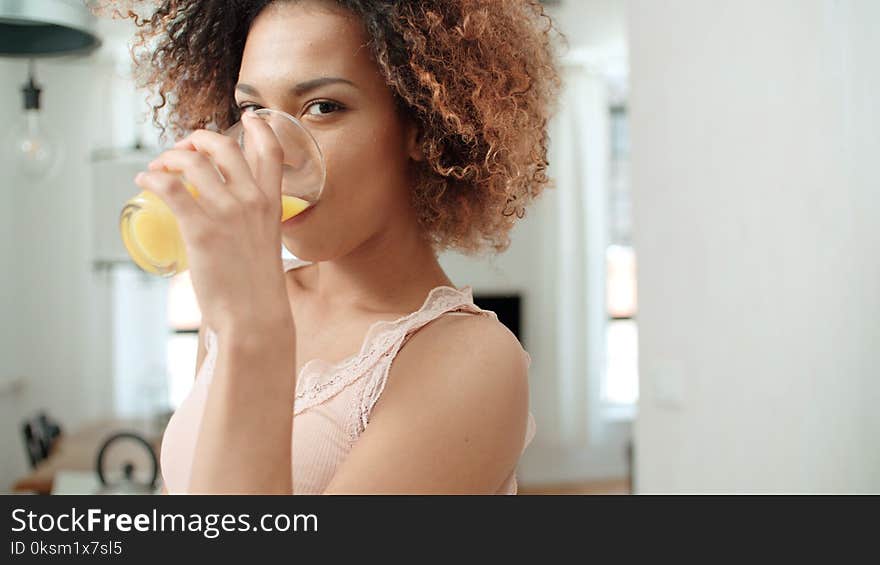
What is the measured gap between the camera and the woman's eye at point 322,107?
0.78 m

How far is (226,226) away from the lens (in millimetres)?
611

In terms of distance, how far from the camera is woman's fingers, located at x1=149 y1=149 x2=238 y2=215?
1.99 ft

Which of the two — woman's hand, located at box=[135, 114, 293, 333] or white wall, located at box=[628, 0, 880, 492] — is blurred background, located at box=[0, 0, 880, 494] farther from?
woman's hand, located at box=[135, 114, 293, 333]

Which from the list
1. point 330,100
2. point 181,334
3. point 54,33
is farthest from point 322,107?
point 181,334

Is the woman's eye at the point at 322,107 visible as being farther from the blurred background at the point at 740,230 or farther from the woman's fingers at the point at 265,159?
the blurred background at the point at 740,230

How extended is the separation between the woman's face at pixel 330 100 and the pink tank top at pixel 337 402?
0.31 feet

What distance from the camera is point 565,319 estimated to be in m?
5.61

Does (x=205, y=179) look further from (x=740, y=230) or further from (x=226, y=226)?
(x=740, y=230)

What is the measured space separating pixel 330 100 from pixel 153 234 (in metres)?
0.19

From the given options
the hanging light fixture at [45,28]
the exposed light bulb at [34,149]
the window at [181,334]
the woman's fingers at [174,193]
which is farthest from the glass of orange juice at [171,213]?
the window at [181,334]

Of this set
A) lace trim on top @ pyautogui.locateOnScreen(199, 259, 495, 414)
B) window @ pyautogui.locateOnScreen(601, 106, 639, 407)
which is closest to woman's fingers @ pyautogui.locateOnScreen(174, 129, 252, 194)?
lace trim on top @ pyautogui.locateOnScreen(199, 259, 495, 414)

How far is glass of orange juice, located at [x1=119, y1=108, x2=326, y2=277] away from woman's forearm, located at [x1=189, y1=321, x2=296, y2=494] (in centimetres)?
13

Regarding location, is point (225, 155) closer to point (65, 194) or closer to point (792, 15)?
point (792, 15)

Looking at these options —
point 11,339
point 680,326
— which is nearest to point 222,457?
point 680,326
